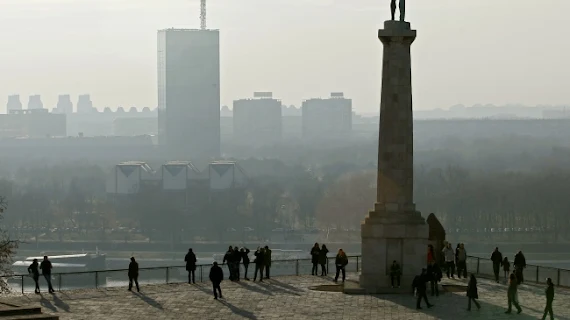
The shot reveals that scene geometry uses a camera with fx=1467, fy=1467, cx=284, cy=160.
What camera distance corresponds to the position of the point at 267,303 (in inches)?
1361

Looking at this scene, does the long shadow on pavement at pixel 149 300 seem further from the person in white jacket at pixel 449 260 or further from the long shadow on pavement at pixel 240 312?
the person in white jacket at pixel 449 260

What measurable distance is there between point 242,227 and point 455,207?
20.3 m

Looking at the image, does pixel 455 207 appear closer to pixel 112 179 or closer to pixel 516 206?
pixel 516 206

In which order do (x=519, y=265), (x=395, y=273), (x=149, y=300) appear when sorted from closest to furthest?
(x=149, y=300) → (x=395, y=273) → (x=519, y=265)

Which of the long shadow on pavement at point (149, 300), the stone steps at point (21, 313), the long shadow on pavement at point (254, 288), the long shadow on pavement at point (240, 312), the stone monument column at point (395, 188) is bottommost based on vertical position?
the long shadow on pavement at point (240, 312)

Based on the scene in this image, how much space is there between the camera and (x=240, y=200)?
15212 cm

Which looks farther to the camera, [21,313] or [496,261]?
[496,261]

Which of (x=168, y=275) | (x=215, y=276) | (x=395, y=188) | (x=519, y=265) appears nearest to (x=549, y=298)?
(x=519, y=265)

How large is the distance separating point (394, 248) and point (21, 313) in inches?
492

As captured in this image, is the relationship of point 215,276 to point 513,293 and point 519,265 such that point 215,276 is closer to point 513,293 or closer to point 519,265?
point 513,293

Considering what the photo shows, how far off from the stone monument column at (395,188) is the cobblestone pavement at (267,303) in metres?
1.24

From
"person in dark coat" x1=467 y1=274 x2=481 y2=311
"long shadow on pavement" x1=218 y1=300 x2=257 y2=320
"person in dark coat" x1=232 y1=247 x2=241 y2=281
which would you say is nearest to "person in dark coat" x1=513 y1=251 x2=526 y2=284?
"person in dark coat" x1=467 y1=274 x2=481 y2=311

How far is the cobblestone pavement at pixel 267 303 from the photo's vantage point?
107ft

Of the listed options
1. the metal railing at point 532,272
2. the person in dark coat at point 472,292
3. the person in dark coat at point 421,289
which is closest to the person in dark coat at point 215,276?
the person in dark coat at point 421,289
